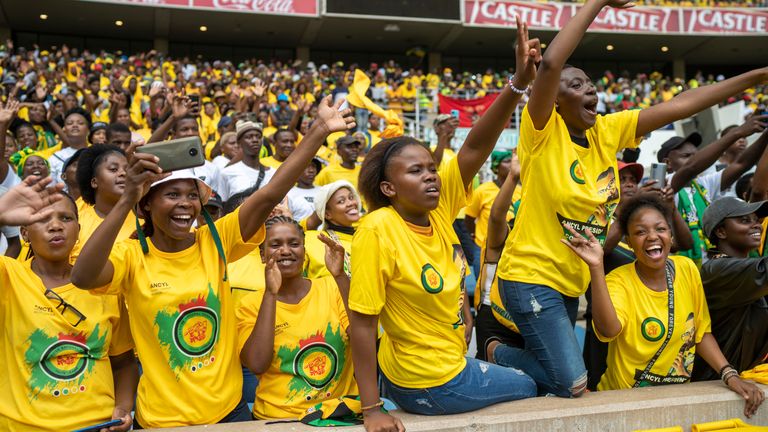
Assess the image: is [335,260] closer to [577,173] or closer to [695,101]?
[577,173]

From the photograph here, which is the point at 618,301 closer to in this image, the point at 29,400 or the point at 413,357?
the point at 413,357

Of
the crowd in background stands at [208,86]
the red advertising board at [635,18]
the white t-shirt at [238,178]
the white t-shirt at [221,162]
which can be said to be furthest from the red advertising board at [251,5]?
the white t-shirt at [238,178]

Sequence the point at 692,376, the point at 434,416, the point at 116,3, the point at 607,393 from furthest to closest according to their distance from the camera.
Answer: the point at 116,3 → the point at 692,376 → the point at 607,393 → the point at 434,416

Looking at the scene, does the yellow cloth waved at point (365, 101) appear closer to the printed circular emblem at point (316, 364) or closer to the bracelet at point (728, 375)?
the printed circular emblem at point (316, 364)

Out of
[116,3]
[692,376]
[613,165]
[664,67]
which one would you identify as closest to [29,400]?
[613,165]

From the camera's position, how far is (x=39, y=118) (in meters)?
8.75

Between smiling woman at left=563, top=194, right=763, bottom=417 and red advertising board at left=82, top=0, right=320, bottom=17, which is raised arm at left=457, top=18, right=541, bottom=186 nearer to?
smiling woman at left=563, top=194, right=763, bottom=417

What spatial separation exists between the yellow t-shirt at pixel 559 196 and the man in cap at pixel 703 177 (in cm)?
145

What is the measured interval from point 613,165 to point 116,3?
2525cm

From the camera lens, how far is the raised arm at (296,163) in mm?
2938

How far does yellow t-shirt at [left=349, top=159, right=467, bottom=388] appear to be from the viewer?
112 inches

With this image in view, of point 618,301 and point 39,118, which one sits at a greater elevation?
point 39,118

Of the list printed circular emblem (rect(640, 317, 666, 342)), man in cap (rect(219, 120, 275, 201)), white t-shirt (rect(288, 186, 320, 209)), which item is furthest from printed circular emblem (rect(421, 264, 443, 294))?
man in cap (rect(219, 120, 275, 201))

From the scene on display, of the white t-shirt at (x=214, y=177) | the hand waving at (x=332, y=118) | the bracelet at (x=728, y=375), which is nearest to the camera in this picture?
the hand waving at (x=332, y=118)
